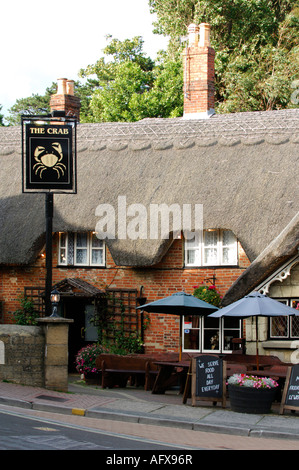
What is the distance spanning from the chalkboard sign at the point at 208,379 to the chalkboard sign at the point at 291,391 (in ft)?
4.28

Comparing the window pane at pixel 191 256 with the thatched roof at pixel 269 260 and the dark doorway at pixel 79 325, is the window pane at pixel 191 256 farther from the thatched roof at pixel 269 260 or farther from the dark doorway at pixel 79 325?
the dark doorway at pixel 79 325

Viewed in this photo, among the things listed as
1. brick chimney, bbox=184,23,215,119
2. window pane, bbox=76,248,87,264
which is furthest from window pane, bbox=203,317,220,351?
brick chimney, bbox=184,23,215,119

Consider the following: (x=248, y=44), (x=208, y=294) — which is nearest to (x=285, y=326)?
(x=208, y=294)

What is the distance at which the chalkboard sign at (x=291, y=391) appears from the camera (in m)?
14.1

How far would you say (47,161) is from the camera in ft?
58.7

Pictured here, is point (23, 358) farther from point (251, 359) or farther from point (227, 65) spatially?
point (227, 65)

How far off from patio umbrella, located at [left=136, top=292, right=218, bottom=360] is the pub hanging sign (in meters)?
3.46

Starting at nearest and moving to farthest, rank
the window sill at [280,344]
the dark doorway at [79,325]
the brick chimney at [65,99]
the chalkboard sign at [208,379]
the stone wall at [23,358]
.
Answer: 1. the chalkboard sign at [208,379]
2. the stone wall at [23,358]
3. the window sill at [280,344]
4. the dark doorway at [79,325]
5. the brick chimney at [65,99]

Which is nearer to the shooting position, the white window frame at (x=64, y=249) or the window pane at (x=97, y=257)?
the window pane at (x=97, y=257)

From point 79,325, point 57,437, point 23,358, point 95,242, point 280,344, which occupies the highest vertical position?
point 95,242

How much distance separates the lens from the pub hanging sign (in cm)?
1786

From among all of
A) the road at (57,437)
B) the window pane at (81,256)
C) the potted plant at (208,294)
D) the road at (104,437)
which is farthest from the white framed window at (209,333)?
the road at (57,437)

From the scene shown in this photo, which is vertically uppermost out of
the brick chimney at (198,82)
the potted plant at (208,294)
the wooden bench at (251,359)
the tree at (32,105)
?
the tree at (32,105)

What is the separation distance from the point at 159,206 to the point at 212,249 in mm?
1920
